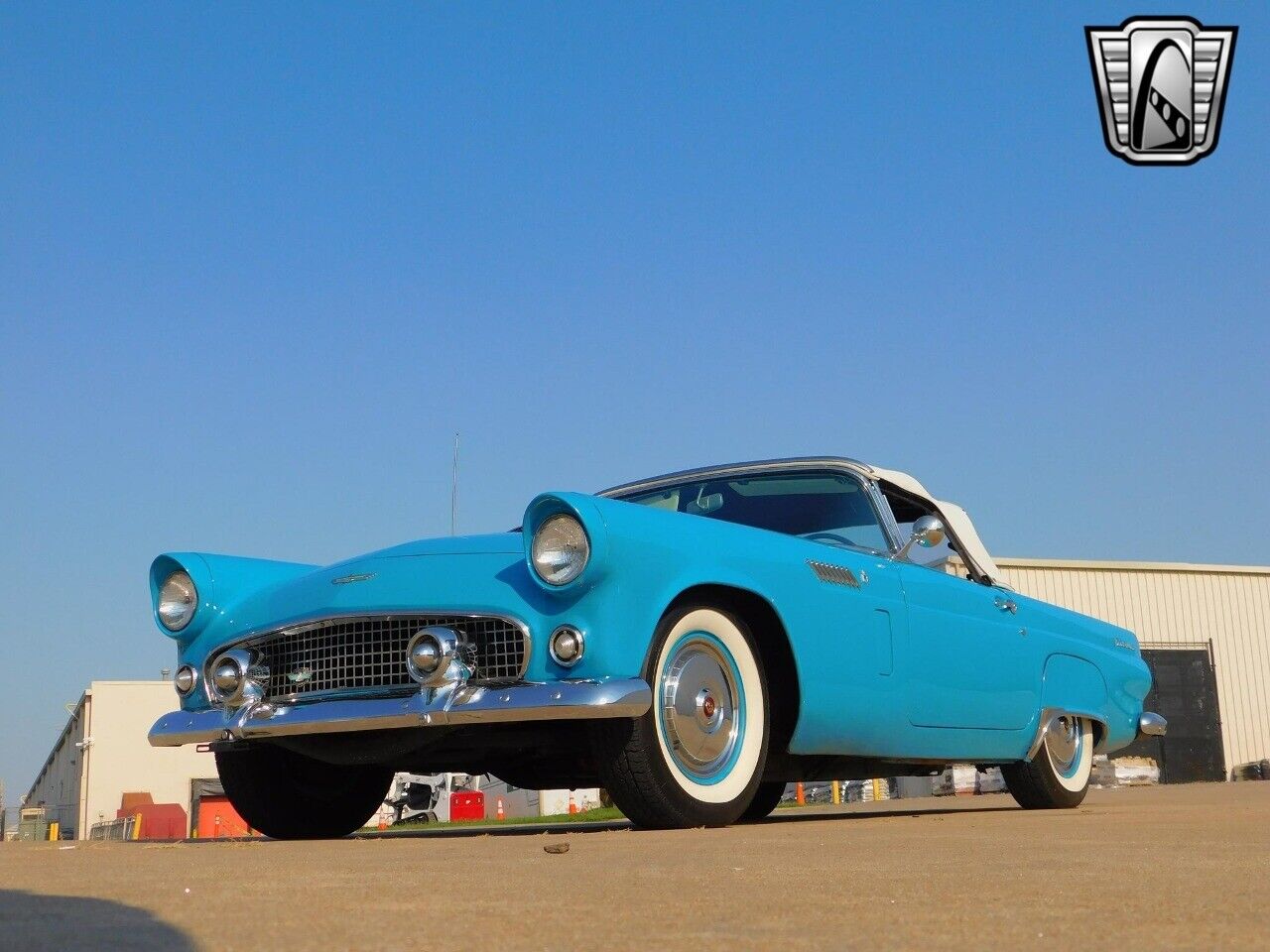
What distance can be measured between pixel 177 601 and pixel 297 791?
84 centimetres

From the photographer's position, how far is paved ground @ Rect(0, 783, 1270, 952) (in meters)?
1.93

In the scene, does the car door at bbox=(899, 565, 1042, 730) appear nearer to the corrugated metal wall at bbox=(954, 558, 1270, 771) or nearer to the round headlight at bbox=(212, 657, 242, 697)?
the round headlight at bbox=(212, 657, 242, 697)

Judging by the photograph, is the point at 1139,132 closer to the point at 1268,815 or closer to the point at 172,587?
the point at 1268,815

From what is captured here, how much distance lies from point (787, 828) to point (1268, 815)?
2.11 meters

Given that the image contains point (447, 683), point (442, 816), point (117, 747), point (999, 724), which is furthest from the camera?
point (117, 747)

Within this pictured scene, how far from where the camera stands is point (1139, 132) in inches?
308

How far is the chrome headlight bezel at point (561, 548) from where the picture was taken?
4.49m

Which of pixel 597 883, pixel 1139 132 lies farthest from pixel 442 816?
pixel 597 883

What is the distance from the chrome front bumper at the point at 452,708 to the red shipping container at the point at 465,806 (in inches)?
786

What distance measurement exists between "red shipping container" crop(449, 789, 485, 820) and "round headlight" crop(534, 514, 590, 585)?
2045 centimetres

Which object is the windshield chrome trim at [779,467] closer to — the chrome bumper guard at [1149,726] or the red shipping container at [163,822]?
the chrome bumper guard at [1149,726]

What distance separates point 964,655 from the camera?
6250 millimetres

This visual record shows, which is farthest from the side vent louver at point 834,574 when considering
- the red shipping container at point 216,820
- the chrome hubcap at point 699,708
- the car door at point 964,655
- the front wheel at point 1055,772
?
the red shipping container at point 216,820

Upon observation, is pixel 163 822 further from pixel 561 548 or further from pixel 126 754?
pixel 561 548
